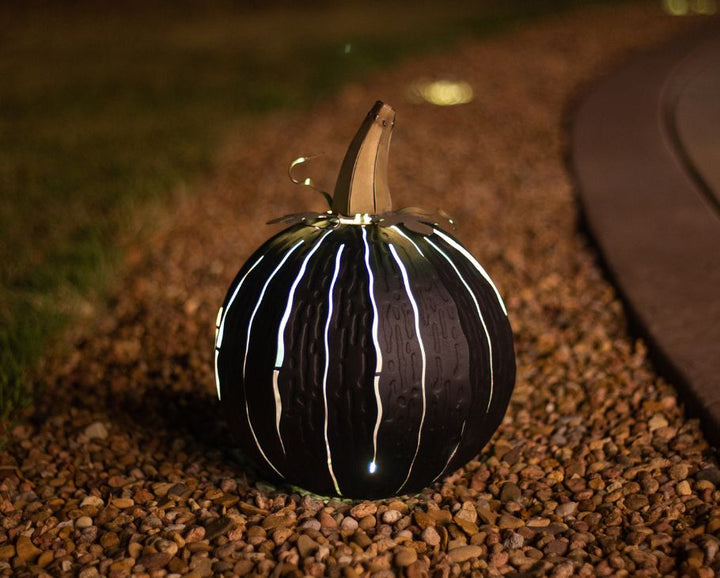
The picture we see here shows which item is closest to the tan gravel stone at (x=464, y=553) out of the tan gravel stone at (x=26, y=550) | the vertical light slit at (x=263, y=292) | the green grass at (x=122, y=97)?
the vertical light slit at (x=263, y=292)

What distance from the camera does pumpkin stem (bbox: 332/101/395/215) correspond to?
2.50 metres

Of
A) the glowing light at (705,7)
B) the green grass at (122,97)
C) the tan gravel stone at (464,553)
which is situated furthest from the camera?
the glowing light at (705,7)

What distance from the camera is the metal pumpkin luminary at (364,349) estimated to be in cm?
235

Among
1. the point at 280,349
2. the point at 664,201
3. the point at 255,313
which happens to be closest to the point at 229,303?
the point at 255,313

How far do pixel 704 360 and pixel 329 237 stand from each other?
155 centimetres

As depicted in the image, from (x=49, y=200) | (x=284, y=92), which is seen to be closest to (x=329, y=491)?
(x=49, y=200)

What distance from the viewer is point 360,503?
104 inches

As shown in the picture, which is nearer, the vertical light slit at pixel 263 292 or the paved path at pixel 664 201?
the vertical light slit at pixel 263 292

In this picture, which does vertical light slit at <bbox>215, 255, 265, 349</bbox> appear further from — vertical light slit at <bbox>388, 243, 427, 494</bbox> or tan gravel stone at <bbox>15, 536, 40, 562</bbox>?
tan gravel stone at <bbox>15, 536, 40, 562</bbox>

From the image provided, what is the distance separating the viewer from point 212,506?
2680mm

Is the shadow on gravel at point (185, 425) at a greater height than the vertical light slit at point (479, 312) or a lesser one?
lesser

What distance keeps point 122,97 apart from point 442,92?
3.23m

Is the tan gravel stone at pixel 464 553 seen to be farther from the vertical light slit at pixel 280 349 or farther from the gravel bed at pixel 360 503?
the vertical light slit at pixel 280 349

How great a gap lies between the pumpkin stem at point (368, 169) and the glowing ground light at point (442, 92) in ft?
18.6
